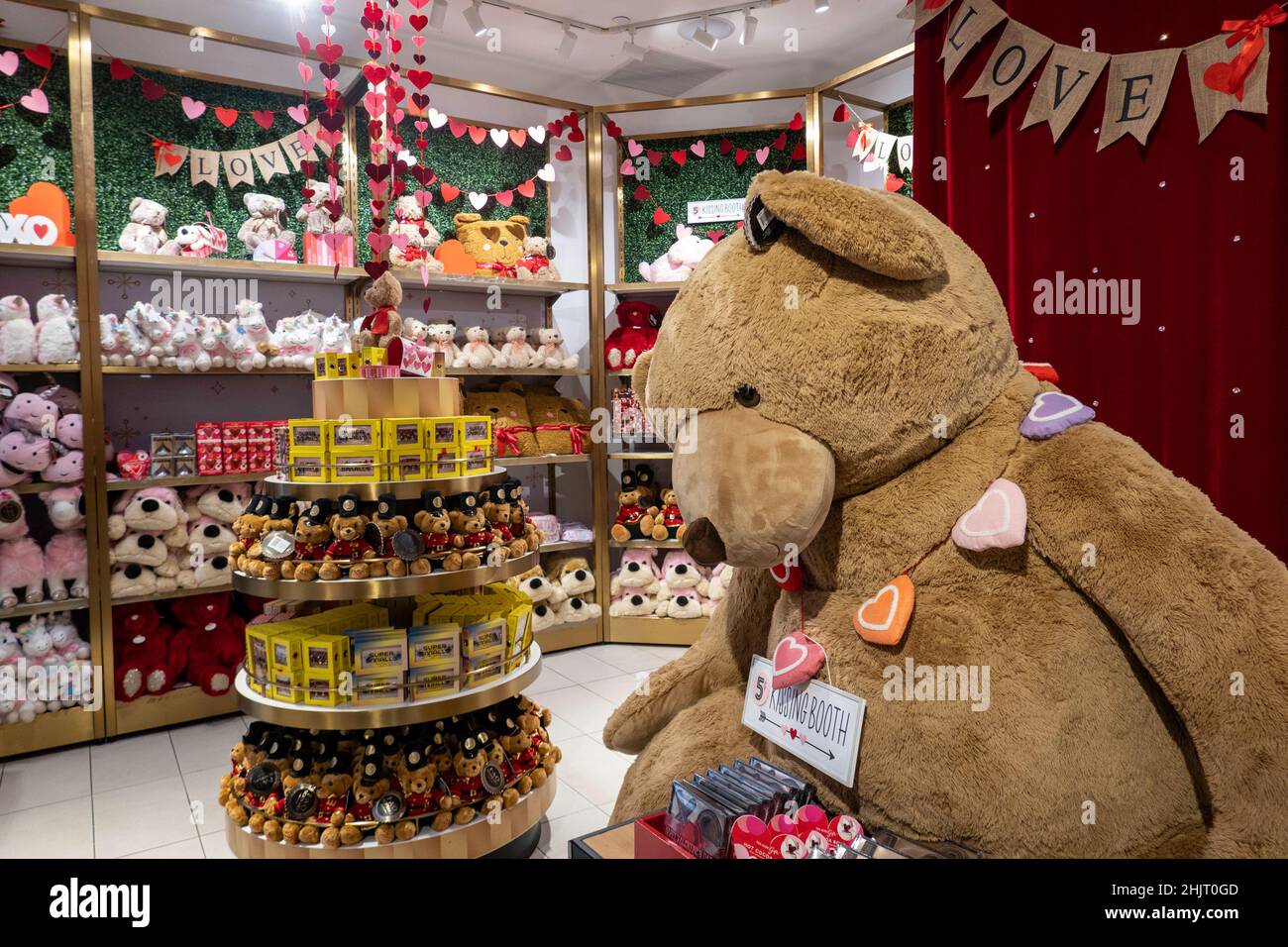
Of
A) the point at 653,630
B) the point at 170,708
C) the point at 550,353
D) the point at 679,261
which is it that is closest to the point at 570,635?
the point at 653,630

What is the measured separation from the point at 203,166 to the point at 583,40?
202 centimetres

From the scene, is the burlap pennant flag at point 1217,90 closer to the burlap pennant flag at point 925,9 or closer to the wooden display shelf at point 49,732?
the burlap pennant flag at point 925,9

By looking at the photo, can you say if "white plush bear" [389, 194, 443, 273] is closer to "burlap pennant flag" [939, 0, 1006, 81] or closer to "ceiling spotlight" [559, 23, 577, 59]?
"ceiling spotlight" [559, 23, 577, 59]

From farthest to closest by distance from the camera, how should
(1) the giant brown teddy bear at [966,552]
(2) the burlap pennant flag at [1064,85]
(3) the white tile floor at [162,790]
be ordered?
1. (3) the white tile floor at [162,790]
2. (2) the burlap pennant flag at [1064,85]
3. (1) the giant brown teddy bear at [966,552]

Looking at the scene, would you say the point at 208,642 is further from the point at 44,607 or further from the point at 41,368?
the point at 41,368

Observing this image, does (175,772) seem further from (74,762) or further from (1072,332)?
(1072,332)

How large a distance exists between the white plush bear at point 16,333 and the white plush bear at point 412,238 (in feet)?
5.05

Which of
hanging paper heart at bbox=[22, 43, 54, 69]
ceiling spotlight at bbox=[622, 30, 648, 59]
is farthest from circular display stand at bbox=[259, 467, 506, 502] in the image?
ceiling spotlight at bbox=[622, 30, 648, 59]

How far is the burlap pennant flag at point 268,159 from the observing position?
4031 mm

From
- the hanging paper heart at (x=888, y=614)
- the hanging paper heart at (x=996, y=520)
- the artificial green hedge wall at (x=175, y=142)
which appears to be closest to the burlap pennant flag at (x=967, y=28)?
the hanging paper heart at (x=996, y=520)

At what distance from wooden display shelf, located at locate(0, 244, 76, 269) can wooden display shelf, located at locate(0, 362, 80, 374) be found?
43 cm

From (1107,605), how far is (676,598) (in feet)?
12.1

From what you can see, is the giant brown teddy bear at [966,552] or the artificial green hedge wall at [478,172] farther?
the artificial green hedge wall at [478,172]
